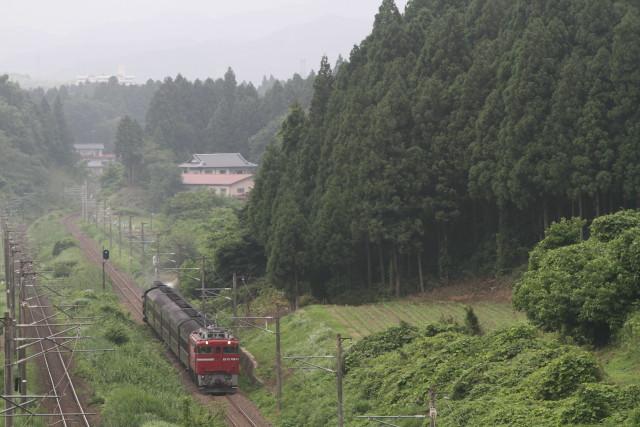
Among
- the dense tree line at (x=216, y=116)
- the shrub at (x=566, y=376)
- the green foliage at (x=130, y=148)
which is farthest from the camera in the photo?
the dense tree line at (x=216, y=116)

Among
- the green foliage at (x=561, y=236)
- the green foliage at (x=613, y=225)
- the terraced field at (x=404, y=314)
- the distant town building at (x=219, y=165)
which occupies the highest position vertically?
the distant town building at (x=219, y=165)

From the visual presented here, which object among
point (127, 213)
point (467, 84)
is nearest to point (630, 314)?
point (467, 84)

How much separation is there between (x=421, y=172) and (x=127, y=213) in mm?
55324

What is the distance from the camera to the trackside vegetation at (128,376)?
2633cm

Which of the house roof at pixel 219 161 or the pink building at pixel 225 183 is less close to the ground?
the house roof at pixel 219 161

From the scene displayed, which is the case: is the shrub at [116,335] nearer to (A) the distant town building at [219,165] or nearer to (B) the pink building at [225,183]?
(B) the pink building at [225,183]

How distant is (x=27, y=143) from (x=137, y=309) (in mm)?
63058

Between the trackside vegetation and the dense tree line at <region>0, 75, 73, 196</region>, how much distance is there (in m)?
50.7

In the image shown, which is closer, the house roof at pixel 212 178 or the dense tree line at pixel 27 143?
→ the house roof at pixel 212 178

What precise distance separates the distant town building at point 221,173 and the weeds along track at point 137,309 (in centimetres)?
1225

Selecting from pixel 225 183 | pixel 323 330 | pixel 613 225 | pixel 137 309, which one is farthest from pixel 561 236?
pixel 225 183

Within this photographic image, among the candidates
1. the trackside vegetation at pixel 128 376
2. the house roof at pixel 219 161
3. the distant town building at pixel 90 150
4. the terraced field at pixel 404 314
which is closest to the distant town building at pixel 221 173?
the house roof at pixel 219 161

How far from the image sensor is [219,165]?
10731 centimetres

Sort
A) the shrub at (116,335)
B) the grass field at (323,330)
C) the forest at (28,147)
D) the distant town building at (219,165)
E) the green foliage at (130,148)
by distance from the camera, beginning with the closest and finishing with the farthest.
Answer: the grass field at (323,330), the shrub at (116,335), the forest at (28,147), the green foliage at (130,148), the distant town building at (219,165)
